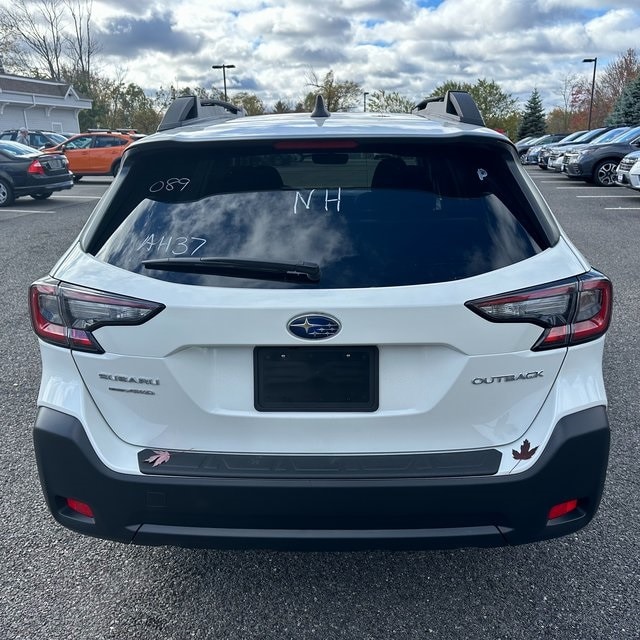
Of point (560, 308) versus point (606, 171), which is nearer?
point (560, 308)

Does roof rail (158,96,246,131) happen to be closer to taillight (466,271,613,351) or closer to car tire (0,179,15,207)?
taillight (466,271,613,351)

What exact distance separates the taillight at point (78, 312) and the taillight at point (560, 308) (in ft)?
3.43

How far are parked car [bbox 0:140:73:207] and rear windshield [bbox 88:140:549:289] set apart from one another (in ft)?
49.5

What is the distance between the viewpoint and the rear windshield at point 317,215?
199cm

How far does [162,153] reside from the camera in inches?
87.4

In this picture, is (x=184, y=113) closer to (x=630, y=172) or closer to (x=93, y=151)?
(x=630, y=172)

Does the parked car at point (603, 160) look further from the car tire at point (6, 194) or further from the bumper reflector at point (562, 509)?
the bumper reflector at point (562, 509)

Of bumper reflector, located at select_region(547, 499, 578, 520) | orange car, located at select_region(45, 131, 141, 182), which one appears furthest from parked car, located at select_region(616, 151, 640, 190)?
orange car, located at select_region(45, 131, 141, 182)

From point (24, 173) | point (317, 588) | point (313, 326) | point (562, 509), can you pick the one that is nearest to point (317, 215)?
point (313, 326)

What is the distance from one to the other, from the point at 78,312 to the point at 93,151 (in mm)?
22498

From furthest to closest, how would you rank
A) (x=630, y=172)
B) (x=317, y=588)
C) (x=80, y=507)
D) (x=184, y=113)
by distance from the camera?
(x=630, y=172) → (x=184, y=113) → (x=317, y=588) → (x=80, y=507)

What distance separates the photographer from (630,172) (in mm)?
14055

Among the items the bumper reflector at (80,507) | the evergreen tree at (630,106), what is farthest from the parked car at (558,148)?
the bumper reflector at (80,507)

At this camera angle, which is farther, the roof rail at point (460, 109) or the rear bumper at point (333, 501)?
the roof rail at point (460, 109)
